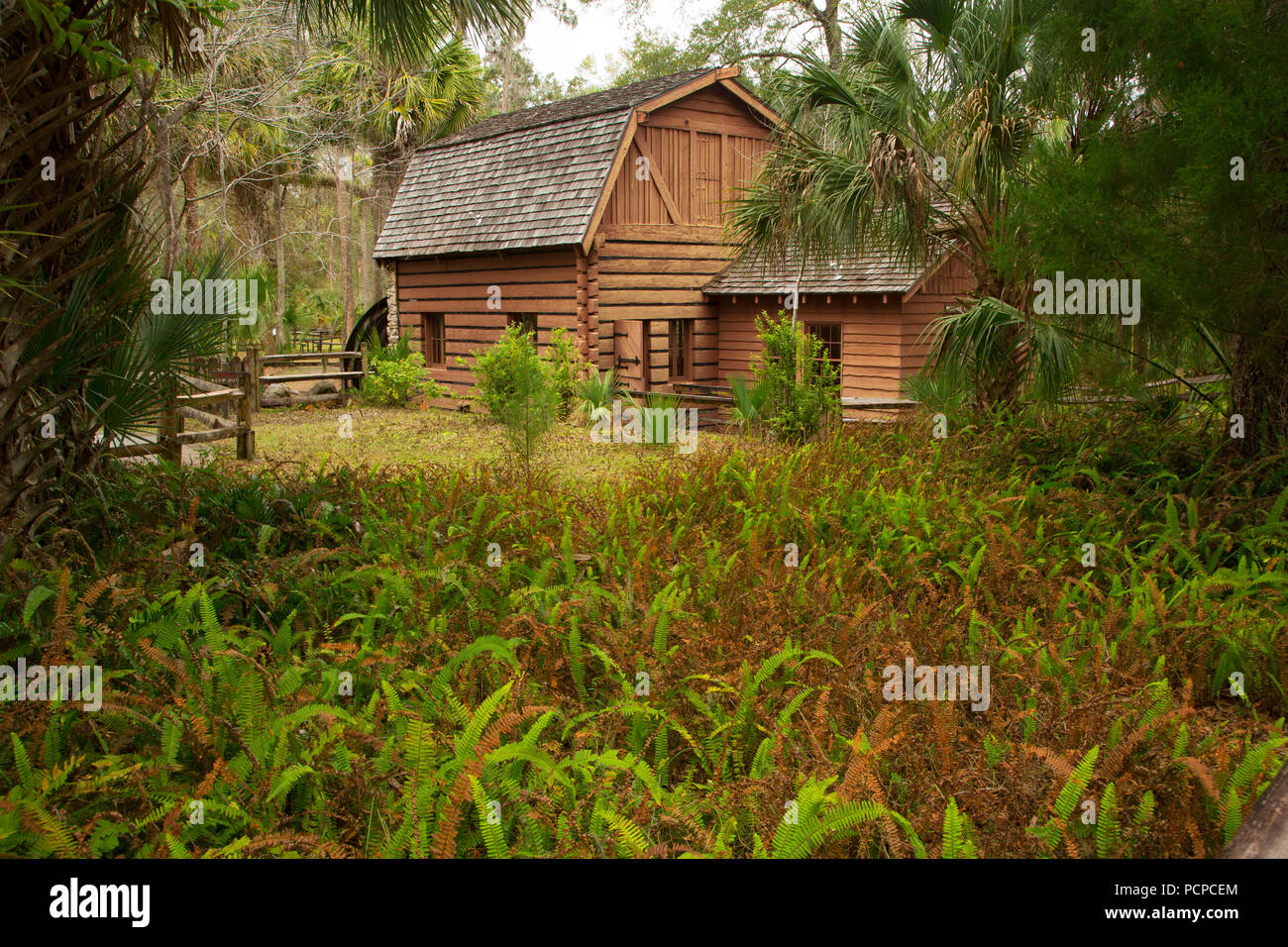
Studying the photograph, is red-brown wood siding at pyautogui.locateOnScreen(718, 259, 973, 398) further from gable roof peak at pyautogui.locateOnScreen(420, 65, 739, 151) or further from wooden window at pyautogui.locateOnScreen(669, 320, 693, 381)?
gable roof peak at pyautogui.locateOnScreen(420, 65, 739, 151)

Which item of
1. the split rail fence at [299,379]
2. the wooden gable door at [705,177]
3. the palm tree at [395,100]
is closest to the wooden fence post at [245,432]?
the split rail fence at [299,379]

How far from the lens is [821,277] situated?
56.1ft

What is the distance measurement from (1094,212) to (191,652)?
6.90m

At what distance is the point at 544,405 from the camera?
1112cm

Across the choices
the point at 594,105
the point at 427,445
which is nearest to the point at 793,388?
the point at 427,445

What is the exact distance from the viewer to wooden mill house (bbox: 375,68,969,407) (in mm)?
16844

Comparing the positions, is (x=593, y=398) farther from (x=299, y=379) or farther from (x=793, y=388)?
(x=299, y=379)

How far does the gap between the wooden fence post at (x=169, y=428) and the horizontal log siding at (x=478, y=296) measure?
29.0ft

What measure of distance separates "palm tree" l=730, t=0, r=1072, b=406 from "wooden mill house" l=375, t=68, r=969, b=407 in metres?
4.68

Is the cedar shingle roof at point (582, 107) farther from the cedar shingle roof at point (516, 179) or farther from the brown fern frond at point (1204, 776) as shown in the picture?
the brown fern frond at point (1204, 776)

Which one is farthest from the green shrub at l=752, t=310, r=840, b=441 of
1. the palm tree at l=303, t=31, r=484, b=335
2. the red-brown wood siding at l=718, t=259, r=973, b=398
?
the palm tree at l=303, t=31, r=484, b=335

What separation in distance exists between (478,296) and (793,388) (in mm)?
8849

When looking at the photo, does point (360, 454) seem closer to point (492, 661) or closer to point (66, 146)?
point (66, 146)

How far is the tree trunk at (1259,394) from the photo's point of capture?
7.87 m
